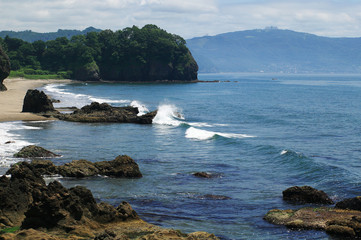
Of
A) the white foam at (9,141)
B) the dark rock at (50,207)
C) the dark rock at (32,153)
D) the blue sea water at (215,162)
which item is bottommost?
the blue sea water at (215,162)

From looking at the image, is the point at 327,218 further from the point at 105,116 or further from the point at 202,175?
the point at 105,116

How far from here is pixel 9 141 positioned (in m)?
32.5

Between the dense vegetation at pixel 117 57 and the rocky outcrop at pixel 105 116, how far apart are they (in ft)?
390

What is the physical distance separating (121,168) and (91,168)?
5.06 ft

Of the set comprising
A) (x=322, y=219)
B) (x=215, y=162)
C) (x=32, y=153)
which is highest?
(x=32, y=153)

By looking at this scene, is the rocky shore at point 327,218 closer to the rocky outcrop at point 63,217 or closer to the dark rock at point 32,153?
the rocky outcrop at point 63,217

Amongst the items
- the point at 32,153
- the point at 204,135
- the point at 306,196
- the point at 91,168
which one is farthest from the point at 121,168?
the point at 204,135

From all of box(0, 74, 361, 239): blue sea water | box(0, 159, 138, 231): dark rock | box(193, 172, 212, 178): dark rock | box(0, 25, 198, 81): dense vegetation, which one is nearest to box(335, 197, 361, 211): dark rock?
box(0, 74, 361, 239): blue sea water

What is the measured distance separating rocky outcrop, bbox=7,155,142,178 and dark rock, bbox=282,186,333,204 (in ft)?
25.9

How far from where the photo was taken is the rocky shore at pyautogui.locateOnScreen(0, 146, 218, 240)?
46.0 ft

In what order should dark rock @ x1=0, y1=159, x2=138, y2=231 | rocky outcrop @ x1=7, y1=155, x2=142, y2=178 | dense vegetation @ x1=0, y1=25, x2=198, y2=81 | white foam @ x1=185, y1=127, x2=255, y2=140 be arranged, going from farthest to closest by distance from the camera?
dense vegetation @ x1=0, y1=25, x2=198, y2=81, white foam @ x1=185, y1=127, x2=255, y2=140, rocky outcrop @ x1=7, y1=155, x2=142, y2=178, dark rock @ x1=0, y1=159, x2=138, y2=231

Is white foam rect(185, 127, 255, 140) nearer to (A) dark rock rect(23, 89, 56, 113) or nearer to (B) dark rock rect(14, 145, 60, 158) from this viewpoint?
(B) dark rock rect(14, 145, 60, 158)

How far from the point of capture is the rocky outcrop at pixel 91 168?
2369 cm

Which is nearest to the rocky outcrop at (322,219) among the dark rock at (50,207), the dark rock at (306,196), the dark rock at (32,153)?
the dark rock at (306,196)
